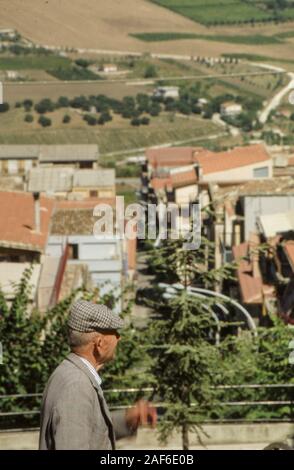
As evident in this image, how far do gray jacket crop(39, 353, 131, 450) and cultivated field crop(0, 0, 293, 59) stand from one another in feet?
8.92

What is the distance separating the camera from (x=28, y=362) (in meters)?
8.57

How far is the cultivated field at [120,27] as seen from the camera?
6090mm

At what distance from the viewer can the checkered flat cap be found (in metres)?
2.42

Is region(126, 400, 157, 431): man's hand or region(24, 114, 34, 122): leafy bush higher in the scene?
region(126, 400, 157, 431): man's hand

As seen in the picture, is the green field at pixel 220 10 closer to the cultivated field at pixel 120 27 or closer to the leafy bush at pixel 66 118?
the cultivated field at pixel 120 27

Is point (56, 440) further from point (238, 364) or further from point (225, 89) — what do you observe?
point (225, 89)

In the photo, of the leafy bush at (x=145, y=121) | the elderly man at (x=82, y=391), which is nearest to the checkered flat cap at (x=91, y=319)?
the elderly man at (x=82, y=391)

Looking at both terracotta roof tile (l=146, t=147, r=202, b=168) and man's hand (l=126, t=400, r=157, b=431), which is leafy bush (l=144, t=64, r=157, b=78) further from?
man's hand (l=126, t=400, r=157, b=431)

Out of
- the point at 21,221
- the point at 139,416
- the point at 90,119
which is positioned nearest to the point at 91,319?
the point at 139,416

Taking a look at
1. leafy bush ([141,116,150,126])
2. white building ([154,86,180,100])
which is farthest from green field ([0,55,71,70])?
white building ([154,86,180,100])

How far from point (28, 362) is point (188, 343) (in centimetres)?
161

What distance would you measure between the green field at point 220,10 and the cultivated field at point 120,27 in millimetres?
111

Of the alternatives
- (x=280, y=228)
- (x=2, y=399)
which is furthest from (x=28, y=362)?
(x=280, y=228)

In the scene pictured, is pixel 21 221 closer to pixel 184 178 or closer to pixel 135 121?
pixel 184 178
